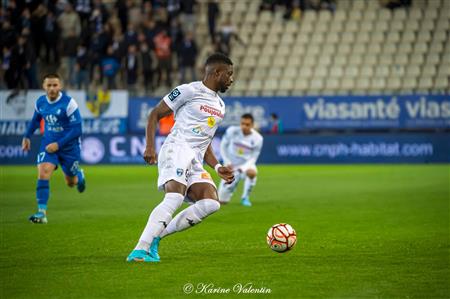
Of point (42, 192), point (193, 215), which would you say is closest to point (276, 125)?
point (42, 192)

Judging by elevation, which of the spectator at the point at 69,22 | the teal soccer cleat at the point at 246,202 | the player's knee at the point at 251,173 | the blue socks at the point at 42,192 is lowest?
the teal soccer cleat at the point at 246,202

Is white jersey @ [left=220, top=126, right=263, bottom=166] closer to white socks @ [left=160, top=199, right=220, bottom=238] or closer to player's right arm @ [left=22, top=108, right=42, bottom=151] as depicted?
Answer: player's right arm @ [left=22, top=108, right=42, bottom=151]

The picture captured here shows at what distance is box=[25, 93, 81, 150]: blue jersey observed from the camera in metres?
14.2

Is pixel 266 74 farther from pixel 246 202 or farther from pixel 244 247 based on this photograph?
pixel 244 247

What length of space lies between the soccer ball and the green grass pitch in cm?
11

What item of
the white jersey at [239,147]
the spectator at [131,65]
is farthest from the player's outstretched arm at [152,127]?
the spectator at [131,65]

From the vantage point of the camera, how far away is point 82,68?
109 feet

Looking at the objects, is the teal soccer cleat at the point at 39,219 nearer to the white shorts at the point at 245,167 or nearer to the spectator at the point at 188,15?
the white shorts at the point at 245,167

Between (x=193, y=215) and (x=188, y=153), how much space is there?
668mm

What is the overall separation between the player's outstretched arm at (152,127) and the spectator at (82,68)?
79.1ft

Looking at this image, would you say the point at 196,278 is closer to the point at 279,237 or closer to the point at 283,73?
the point at 279,237

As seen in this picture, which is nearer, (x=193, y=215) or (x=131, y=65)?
(x=193, y=215)

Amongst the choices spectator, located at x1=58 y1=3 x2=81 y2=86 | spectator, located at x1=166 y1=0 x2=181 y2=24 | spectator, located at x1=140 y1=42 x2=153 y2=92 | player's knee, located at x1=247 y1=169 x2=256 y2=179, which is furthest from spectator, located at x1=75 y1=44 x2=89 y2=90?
player's knee, located at x1=247 y1=169 x2=256 y2=179

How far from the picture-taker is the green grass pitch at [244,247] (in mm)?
7887
